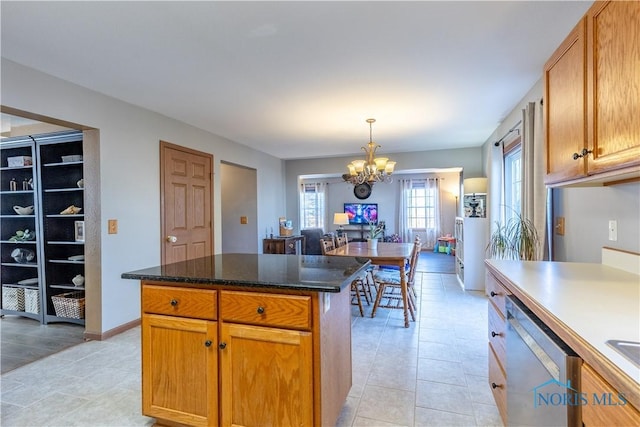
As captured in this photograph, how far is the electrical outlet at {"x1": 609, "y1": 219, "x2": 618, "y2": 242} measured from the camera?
1.63 metres

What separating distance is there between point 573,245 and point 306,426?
6.79 ft

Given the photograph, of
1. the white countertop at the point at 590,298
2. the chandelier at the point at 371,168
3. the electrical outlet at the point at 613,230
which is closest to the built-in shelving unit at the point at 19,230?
the chandelier at the point at 371,168

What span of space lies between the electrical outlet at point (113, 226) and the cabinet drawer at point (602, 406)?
3.46 meters

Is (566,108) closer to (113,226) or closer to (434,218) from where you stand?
(113,226)

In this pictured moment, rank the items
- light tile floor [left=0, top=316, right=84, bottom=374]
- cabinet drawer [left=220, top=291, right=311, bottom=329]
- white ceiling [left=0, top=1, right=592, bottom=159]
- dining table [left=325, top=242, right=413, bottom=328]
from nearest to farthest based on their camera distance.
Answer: cabinet drawer [left=220, top=291, right=311, bottom=329], white ceiling [left=0, top=1, right=592, bottom=159], light tile floor [left=0, top=316, right=84, bottom=374], dining table [left=325, top=242, right=413, bottom=328]

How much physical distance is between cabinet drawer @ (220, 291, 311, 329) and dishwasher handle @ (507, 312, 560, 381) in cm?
84

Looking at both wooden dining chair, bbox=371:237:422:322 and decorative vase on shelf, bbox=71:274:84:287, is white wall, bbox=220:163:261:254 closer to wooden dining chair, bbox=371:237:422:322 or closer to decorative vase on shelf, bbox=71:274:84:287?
decorative vase on shelf, bbox=71:274:84:287

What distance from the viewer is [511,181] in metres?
4.10

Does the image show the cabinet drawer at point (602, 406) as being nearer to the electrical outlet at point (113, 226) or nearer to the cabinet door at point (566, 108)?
the cabinet door at point (566, 108)

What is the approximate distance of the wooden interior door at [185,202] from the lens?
3.62 m

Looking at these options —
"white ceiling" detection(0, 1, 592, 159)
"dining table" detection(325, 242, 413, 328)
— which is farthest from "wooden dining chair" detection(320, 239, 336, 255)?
"white ceiling" detection(0, 1, 592, 159)

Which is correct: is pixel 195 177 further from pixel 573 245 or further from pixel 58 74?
pixel 573 245

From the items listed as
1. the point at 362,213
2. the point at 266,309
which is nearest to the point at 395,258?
the point at 266,309

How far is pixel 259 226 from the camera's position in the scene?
5758mm
